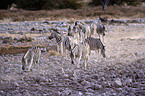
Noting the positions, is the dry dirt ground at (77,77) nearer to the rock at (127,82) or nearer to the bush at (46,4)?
the rock at (127,82)

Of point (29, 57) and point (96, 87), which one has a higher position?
point (29, 57)

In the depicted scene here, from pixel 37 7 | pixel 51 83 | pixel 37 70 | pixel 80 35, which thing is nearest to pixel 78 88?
pixel 51 83

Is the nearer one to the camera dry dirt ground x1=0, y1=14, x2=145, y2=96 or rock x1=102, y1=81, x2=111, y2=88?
dry dirt ground x1=0, y1=14, x2=145, y2=96

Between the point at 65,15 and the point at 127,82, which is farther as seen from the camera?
the point at 65,15

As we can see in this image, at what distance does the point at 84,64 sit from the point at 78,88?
75.1 inches

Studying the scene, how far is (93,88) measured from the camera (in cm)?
492

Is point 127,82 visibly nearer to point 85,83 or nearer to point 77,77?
point 85,83

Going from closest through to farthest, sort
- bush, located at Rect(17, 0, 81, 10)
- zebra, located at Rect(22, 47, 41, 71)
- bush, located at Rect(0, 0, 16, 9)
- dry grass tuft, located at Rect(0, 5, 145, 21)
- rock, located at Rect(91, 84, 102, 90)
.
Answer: rock, located at Rect(91, 84, 102, 90)
zebra, located at Rect(22, 47, 41, 71)
dry grass tuft, located at Rect(0, 5, 145, 21)
bush, located at Rect(17, 0, 81, 10)
bush, located at Rect(0, 0, 16, 9)

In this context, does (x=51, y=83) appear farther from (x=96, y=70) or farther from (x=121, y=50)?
(x=121, y=50)

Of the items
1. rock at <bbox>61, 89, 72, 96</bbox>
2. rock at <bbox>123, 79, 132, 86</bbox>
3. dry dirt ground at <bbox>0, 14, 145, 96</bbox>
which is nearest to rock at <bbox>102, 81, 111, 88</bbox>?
dry dirt ground at <bbox>0, 14, 145, 96</bbox>

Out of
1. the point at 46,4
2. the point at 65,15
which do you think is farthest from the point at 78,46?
the point at 46,4

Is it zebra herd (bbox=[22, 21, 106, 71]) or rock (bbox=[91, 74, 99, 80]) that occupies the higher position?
zebra herd (bbox=[22, 21, 106, 71])

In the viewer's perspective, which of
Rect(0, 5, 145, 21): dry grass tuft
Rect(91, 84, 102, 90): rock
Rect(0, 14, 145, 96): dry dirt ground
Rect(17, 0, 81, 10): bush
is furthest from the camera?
Rect(17, 0, 81, 10): bush

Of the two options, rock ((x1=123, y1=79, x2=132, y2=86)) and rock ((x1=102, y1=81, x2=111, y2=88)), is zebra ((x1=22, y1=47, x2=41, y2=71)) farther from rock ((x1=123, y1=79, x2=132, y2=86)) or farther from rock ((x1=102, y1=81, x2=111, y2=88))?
rock ((x1=123, y1=79, x2=132, y2=86))
